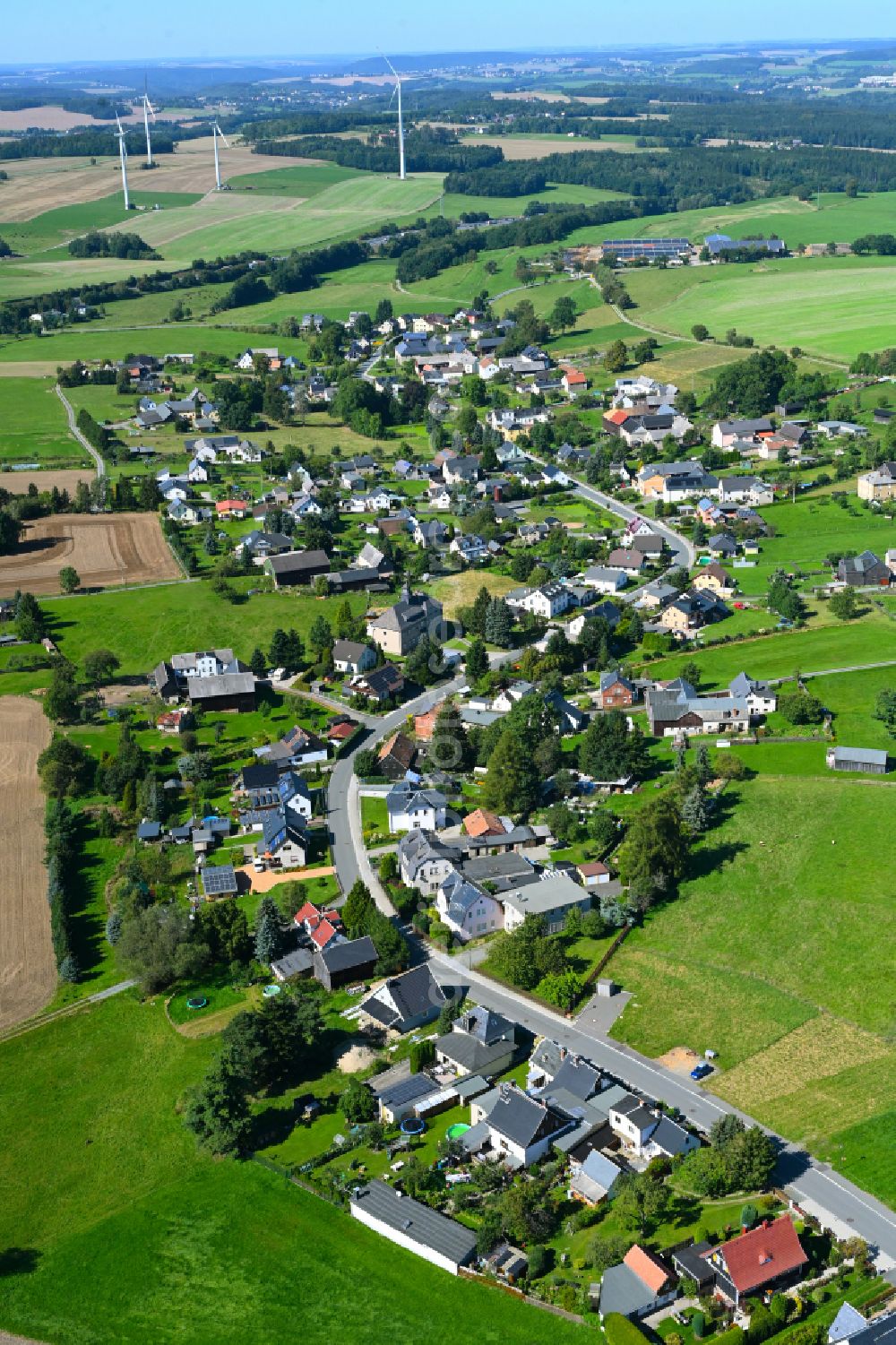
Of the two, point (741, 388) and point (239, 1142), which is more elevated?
point (741, 388)

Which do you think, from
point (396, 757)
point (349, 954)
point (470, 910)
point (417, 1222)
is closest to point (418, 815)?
point (396, 757)

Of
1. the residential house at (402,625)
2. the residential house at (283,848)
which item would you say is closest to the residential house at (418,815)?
the residential house at (283,848)

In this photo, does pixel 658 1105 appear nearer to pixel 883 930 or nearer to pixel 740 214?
pixel 883 930

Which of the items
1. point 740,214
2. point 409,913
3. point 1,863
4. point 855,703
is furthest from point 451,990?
point 740,214

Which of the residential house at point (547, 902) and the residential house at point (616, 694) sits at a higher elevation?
the residential house at point (616, 694)

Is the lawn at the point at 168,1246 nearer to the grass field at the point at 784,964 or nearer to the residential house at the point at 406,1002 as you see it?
the residential house at the point at 406,1002

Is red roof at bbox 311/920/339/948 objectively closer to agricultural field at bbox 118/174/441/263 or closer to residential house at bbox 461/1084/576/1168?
residential house at bbox 461/1084/576/1168

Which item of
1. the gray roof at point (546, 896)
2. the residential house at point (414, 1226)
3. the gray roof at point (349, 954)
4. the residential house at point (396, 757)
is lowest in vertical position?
the residential house at point (414, 1226)
